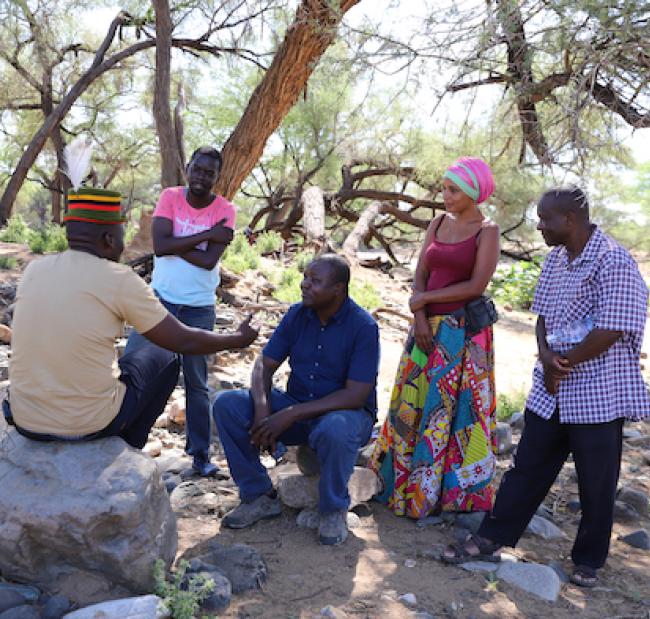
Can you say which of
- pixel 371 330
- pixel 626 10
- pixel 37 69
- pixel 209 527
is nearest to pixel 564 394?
pixel 371 330

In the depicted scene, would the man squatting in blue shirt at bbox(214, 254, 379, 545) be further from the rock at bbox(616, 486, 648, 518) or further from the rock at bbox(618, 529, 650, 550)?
the rock at bbox(616, 486, 648, 518)

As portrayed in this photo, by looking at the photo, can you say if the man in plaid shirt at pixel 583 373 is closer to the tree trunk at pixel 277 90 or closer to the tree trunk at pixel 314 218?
the tree trunk at pixel 277 90

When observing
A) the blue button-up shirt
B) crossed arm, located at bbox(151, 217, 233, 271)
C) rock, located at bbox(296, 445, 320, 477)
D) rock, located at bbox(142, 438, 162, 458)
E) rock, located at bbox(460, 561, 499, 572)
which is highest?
crossed arm, located at bbox(151, 217, 233, 271)

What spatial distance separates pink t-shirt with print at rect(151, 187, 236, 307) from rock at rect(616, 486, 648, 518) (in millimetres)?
2568

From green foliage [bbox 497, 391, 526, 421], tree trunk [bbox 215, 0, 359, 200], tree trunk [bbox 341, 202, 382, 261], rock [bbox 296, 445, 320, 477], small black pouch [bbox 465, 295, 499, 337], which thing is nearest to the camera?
small black pouch [bbox 465, 295, 499, 337]

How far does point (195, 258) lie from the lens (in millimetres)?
3818

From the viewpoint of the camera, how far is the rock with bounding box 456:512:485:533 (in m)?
3.53

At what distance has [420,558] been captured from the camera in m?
3.24

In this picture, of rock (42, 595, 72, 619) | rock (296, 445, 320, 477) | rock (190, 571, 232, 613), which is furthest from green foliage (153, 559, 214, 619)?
rock (296, 445, 320, 477)

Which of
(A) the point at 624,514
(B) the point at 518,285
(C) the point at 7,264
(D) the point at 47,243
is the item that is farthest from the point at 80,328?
(B) the point at 518,285

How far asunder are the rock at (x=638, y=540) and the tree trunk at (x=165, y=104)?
19.1 ft

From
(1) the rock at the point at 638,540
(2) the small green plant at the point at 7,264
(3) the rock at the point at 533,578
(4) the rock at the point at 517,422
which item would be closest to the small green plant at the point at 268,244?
(2) the small green plant at the point at 7,264

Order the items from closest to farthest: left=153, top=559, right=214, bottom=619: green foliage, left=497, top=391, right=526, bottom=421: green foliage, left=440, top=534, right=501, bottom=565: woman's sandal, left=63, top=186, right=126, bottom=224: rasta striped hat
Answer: left=153, top=559, right=214, bottom=619: green foliage < left=63, top=186, right=126, bottom=224: rasta striped hat < left=440, top=534, right=501, bottom=565: woman's sandal < left=497, top=391, right=526, bottom=421: green foliage

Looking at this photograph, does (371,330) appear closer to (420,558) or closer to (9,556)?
(420,558)
